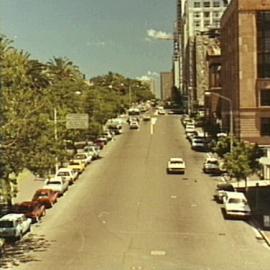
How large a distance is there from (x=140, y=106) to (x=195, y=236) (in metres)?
76.0

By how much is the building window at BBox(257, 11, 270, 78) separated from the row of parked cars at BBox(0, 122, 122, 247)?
42.2ft

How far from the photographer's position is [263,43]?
5075 centimetres

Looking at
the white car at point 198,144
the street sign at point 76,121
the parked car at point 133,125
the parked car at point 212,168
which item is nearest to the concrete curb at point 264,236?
the parked car at point 212,168

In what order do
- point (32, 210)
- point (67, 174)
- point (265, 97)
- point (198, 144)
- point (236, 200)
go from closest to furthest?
point (32, 210) → point (236, 200) → point (67, 174) → point (265, 97) → point (198, 144)

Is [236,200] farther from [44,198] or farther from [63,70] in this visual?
[63,70]

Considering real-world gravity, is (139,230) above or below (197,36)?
below

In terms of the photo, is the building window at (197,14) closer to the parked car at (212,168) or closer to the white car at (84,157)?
the white car at (84,157)

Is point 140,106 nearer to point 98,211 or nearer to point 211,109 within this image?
point 211,109

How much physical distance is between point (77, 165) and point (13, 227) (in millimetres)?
19000

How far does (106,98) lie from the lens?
67.9 m

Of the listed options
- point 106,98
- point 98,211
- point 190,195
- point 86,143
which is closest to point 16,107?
point 98,211

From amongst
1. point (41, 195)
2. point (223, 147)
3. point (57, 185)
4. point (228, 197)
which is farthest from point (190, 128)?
point (228, 197)

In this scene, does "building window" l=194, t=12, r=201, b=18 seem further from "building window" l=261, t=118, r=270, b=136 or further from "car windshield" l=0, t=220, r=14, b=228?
"car windshield" l=0, t=220, r=14, b=228

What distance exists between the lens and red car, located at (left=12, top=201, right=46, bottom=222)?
80.6 feet
